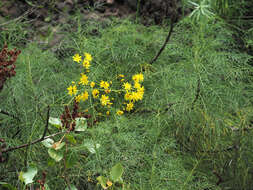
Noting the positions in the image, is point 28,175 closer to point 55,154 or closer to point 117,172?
point 55,154

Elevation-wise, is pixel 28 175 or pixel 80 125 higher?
pixel 80 125

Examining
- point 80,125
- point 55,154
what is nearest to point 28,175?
point 55,154

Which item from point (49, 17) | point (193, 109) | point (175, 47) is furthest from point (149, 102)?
point (49, 17)

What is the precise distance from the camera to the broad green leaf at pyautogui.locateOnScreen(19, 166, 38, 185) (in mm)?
1272

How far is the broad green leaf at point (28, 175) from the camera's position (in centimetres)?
127

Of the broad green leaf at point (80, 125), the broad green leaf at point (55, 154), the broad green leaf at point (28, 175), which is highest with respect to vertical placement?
the broad green leaf at point (80, 125)

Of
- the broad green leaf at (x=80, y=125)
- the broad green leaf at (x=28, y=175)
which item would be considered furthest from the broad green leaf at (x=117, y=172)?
the broad green leaf at (x=28, y=175)

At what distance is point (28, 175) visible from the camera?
130 cm

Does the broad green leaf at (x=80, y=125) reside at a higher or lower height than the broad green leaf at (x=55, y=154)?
higher

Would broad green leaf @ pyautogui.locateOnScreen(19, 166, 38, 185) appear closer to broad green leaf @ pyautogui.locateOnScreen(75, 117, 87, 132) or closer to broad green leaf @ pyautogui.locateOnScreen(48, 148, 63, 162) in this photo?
broad green leaf @ pyautogui.locateOnScreen(48, 148, 63, 162)

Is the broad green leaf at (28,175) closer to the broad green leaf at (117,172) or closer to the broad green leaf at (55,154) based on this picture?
the broad green leaf at (55,154)

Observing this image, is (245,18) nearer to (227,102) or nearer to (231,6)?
(231,6)

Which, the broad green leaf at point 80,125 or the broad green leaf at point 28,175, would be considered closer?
the broad green leaf at point 28,175

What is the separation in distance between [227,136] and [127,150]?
0.67 m
